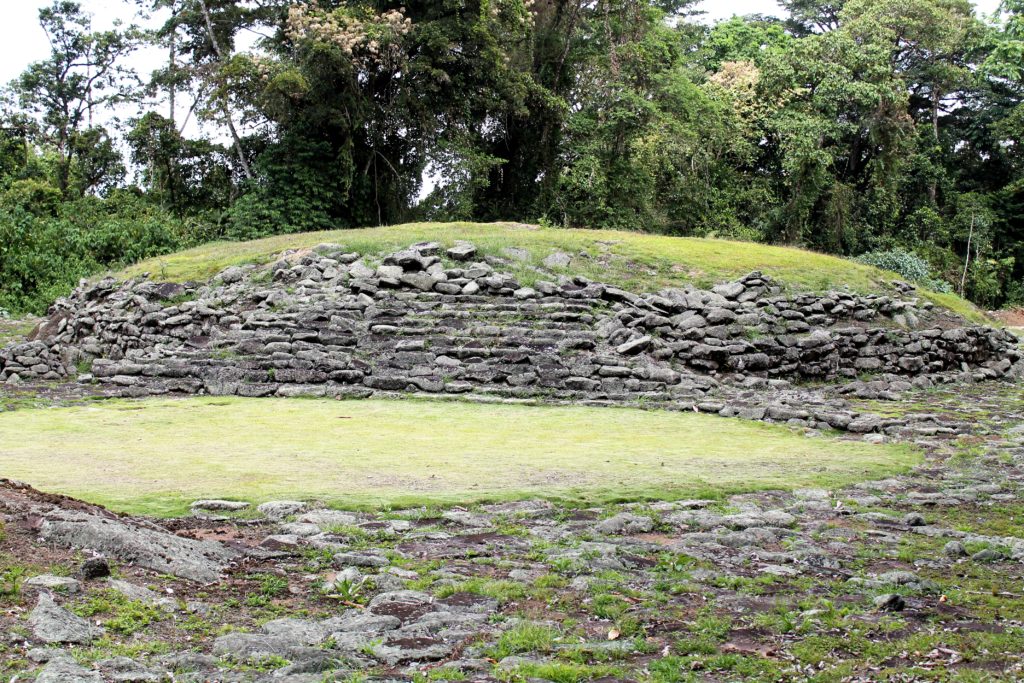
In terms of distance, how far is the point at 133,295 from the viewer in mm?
16438

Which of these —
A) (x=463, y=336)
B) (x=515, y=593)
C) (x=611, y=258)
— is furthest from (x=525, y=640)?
(x=611, y=258)

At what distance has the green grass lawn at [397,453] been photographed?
22.6 feet

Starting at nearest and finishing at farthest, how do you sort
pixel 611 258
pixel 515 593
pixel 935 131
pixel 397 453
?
1. pixel 515 593
2. pixel 397 453
3. pixel 611 258
4. pixel 935 131

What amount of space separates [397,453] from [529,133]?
2024 cm

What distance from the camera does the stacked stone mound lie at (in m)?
13.6

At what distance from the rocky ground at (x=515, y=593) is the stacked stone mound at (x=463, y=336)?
7.21 metres

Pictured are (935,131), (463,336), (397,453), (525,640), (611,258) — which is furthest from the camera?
(935,131)

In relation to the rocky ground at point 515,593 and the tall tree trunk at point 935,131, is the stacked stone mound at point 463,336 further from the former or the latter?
the tall tree trunk at point 935,131

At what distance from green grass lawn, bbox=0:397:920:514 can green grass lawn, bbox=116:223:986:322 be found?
503 centimetres

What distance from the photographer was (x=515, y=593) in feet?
14.9

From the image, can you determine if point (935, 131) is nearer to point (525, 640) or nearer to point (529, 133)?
point (529, 133)

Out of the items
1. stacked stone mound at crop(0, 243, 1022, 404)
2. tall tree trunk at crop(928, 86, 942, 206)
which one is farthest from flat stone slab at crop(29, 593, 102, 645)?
tall tree trunk at crop(928, 86, 942, 206)

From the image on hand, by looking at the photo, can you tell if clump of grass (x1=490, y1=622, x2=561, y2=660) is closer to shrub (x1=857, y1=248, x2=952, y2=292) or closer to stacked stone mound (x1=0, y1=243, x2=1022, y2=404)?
stacked stone mound (x1=0, y1=243, x2=1022, y2=404)

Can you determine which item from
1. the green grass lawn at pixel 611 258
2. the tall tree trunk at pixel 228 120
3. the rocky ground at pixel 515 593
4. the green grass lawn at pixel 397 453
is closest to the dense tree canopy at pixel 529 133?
the tall tree trunk at pixel 228 120
